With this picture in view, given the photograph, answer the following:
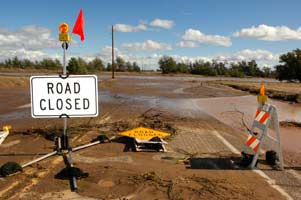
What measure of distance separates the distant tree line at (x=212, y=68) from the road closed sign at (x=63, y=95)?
318ft

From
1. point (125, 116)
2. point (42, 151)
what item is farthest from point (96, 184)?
point (125, 116)

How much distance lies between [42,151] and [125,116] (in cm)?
594

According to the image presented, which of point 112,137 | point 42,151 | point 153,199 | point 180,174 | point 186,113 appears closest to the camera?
point 153,199

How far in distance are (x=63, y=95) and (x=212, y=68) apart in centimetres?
10283

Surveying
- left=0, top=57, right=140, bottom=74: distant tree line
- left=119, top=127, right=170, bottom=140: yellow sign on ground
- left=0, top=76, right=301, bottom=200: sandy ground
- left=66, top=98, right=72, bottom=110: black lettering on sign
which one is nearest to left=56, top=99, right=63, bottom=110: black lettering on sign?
left=66, top=98, right=72, bottom=110: black lettering on sign

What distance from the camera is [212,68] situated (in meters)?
106

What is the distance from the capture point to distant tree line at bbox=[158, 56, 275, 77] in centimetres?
10494

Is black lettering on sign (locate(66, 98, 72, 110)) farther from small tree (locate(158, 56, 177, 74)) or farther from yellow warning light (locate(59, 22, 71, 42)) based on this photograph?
small tree (locate(158, 56, 177, 74))

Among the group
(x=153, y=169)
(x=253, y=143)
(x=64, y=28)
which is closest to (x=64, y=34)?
(x=64, y=28)

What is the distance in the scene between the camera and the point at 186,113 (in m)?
14.6

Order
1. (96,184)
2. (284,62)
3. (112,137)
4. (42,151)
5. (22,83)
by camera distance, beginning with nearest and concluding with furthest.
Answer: (96,184)
(42,151)
(112,137)
(22,83)
(284,62)

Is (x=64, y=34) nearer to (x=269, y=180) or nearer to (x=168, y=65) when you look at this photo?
(x=269, y=180)

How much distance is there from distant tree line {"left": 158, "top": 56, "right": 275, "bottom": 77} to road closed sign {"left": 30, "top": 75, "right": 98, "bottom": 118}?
97.1 m

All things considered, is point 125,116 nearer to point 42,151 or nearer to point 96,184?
point 42,151
